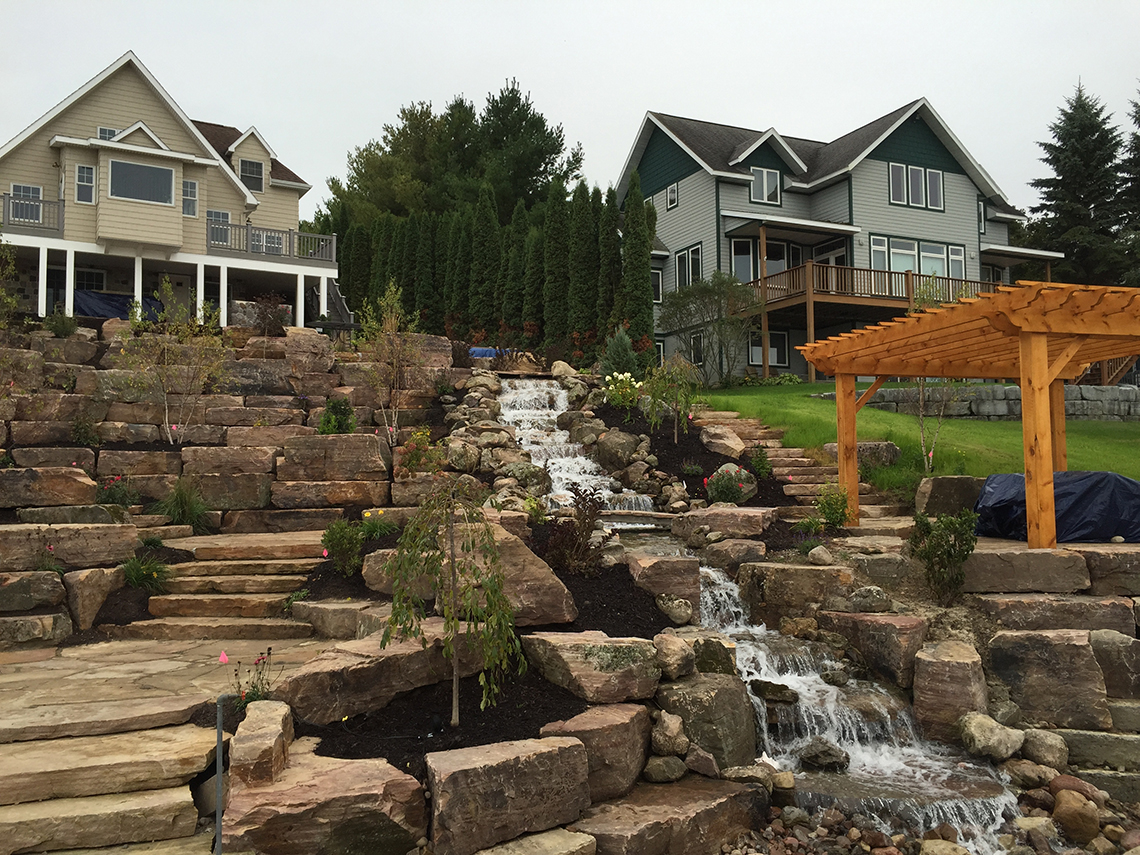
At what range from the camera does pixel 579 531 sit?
7.51 m

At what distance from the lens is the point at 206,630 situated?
685cm

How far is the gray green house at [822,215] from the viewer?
2325 centimetres

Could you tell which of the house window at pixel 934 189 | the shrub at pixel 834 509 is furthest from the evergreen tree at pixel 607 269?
the shrub at pixel 834 509

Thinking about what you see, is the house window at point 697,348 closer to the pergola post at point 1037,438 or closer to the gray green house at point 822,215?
the gray green house at point 822,215

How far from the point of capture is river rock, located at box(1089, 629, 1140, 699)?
6543 mm

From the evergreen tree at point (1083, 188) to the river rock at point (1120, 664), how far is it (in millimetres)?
28817

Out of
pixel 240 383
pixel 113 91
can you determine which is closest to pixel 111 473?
pixel 240 383

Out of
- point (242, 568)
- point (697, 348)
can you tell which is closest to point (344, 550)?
point (242, 568)

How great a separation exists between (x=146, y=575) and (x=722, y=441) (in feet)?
27.0

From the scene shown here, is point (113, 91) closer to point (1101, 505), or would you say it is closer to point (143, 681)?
point (143, 681)

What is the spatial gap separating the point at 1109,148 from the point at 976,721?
33685 mm

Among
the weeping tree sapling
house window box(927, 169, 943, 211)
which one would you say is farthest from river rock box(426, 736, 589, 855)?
house window box(927, 169, 943, 211)

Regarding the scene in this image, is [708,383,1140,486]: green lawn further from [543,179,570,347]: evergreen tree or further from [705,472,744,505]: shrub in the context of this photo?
[543,179,570,347]: evergreen tree

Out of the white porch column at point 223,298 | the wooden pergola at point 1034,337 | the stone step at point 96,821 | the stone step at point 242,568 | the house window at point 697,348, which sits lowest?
the stone step at point 96,821
